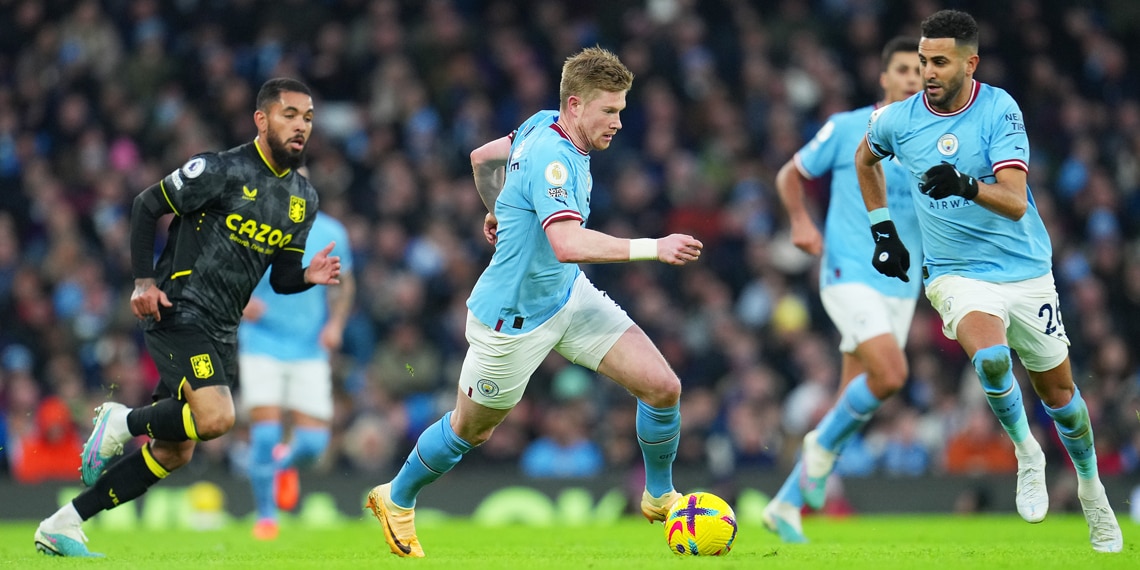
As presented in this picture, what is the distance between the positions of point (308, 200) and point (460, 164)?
9211 mm

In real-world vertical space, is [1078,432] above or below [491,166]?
below

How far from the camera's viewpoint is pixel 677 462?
529 inches

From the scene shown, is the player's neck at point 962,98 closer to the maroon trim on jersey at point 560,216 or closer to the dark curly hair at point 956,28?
the dark curly hair at point 956,28

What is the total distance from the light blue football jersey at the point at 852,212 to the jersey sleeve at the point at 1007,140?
185 cm

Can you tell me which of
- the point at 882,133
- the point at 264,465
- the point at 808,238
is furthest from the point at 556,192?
the point at 264,465

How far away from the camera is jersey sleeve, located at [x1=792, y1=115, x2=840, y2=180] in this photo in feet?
29.2

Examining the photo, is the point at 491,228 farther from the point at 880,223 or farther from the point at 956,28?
the point at 956,28

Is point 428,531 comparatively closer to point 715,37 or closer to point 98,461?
point 98,461

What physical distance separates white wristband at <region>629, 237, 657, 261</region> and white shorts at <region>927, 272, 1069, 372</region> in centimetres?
175

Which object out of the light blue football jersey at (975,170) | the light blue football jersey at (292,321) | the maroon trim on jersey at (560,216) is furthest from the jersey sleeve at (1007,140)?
the light blue football jersey at (292,321)

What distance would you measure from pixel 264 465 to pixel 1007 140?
241 inches

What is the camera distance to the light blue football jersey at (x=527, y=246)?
21.7 feet

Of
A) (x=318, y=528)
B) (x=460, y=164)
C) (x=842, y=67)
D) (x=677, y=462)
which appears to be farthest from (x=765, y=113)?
(x=318, y=528)

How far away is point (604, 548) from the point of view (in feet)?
26.7
